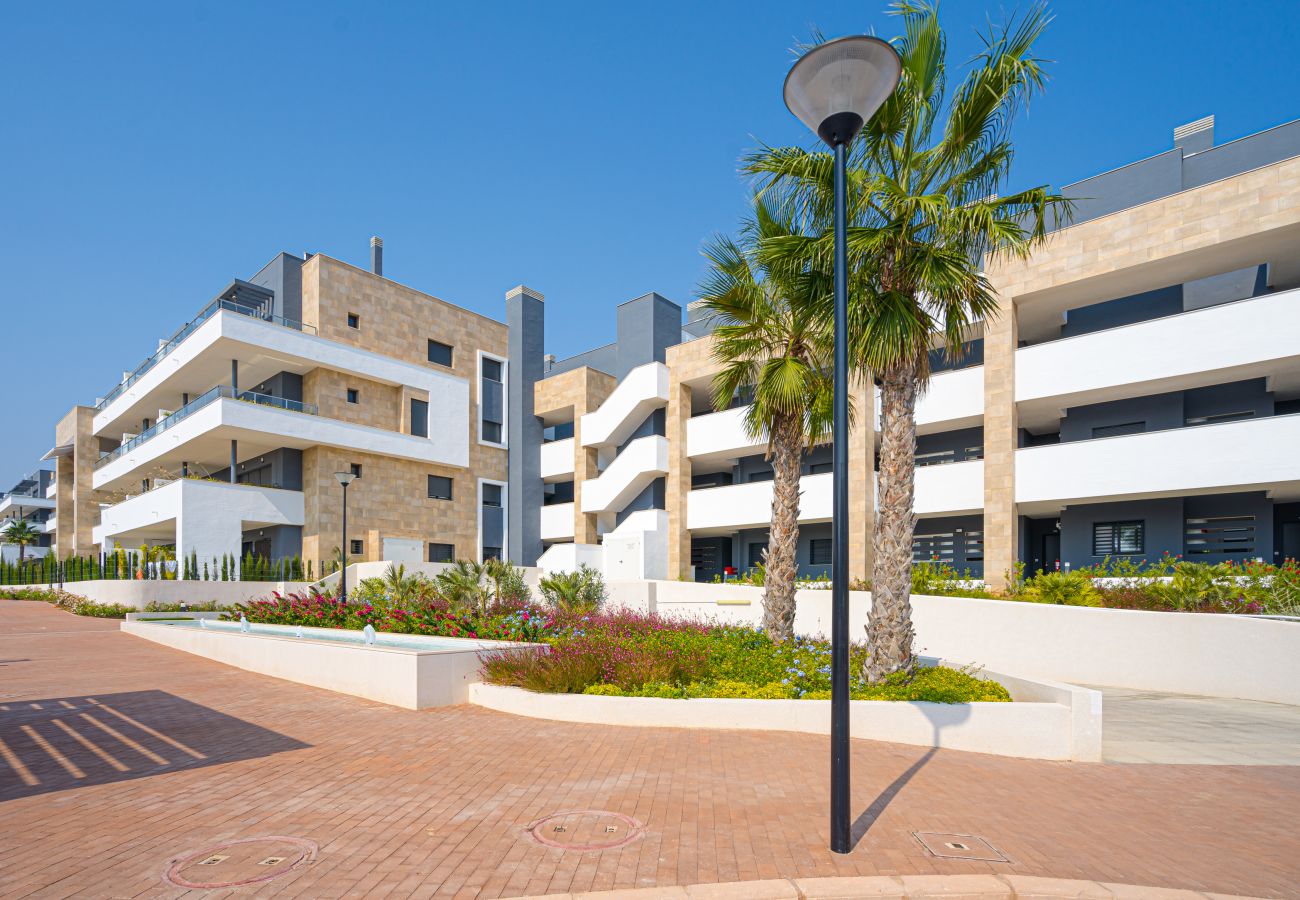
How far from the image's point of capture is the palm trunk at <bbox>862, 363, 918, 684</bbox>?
906 cm

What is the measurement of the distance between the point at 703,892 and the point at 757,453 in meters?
24.7

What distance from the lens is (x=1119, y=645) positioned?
521 inches

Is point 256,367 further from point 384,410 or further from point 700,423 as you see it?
point 700,423

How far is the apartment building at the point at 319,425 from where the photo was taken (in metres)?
27.3

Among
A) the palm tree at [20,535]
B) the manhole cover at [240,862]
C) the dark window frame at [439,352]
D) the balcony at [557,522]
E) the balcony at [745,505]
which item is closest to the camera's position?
the manhole cover at [240,862]

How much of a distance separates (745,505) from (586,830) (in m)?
21.8

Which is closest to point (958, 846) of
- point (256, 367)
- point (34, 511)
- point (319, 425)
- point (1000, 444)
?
point (1000, 444)

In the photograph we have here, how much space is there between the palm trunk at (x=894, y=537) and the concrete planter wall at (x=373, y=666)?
5.14 meters

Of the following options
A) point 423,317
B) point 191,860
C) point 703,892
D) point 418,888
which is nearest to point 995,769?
point 703,892

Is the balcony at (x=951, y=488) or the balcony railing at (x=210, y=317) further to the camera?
the balcony railing at (x=210, y=317)

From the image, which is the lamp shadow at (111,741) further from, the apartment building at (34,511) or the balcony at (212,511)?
the apartment building at (34,511)

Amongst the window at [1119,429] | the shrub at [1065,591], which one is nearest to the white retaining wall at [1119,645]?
the shrub at [1065,591]

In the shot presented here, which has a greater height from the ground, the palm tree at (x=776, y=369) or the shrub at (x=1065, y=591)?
the palm tree at (x=776, y=369)

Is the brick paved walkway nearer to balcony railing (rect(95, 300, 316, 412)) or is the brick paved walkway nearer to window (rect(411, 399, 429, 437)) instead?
balcony railing (rect(95, 300, 316, 412))
